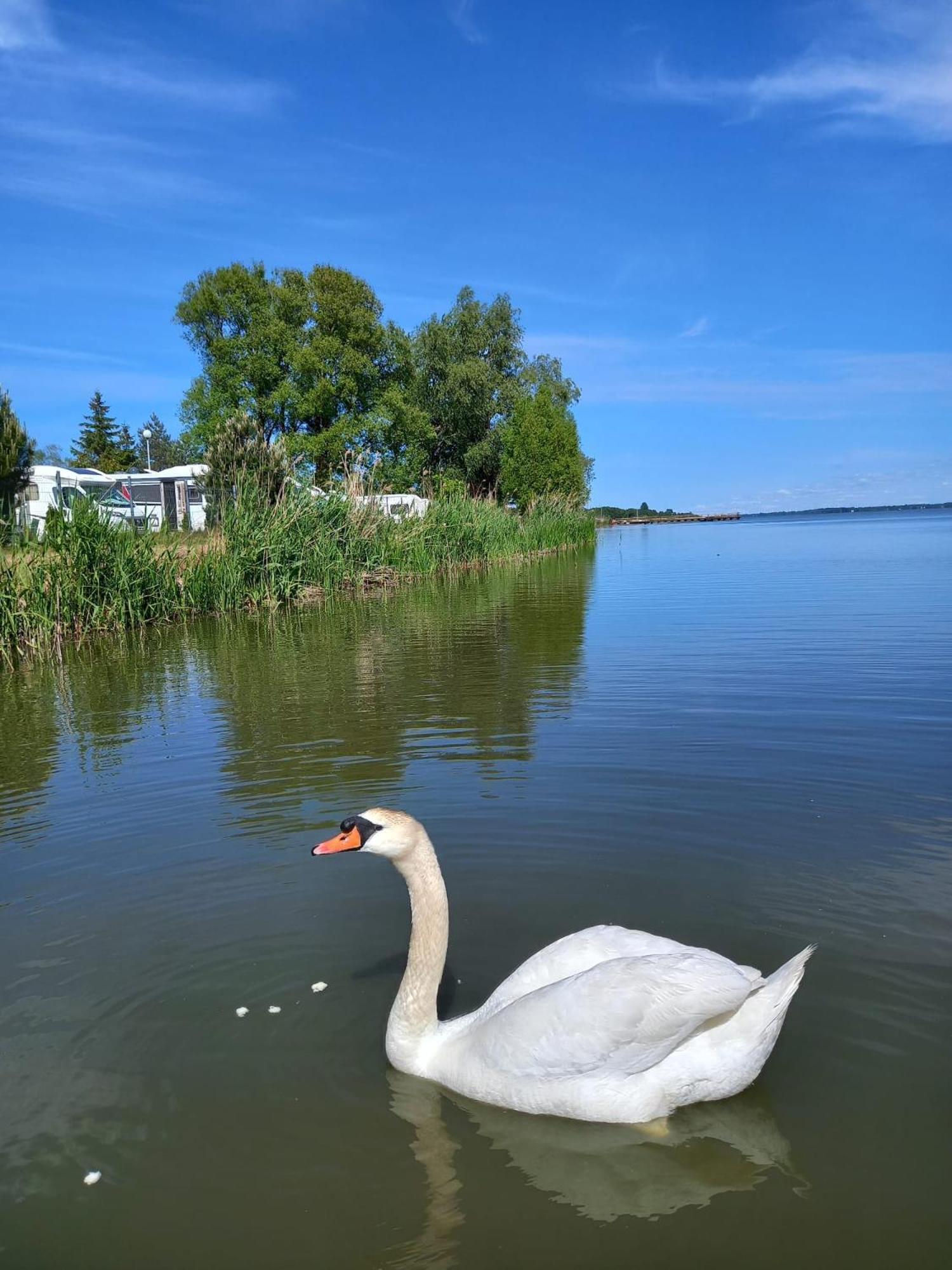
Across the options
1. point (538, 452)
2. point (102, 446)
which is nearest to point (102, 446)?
point (102, 446)

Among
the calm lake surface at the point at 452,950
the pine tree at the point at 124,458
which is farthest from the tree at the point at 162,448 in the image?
the calm lake surface at the point at 452,950

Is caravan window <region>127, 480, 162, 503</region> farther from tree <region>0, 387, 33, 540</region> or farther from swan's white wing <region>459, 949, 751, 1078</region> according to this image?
swan's white wing <region>459, 949, 751, 1078</region>

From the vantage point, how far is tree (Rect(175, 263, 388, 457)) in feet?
180

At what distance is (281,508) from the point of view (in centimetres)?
2280

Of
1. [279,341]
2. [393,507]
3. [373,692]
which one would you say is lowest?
[373,692]

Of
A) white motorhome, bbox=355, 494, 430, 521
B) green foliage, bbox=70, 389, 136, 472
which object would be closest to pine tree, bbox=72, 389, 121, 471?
green foliage, bbox=70, 389, 136, 472

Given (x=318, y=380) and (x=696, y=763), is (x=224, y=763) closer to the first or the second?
(x=696, y=763)

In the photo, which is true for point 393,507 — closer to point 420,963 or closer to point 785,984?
point 420,963

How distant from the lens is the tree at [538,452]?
62.4 m

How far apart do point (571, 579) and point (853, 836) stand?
2502 cm

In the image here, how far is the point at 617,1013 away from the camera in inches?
142

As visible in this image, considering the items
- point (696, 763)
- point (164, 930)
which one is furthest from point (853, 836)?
point (164, 930)

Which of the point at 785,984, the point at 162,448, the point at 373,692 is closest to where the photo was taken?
the point at 785,984

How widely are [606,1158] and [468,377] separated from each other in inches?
2478
